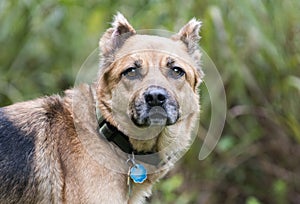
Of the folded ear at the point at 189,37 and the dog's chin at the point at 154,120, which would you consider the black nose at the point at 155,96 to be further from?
the folded ear at the point at 189,37

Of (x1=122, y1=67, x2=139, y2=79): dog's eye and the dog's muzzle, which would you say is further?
(x1=122, y1=67, x2=139, y2=79): dog's eye

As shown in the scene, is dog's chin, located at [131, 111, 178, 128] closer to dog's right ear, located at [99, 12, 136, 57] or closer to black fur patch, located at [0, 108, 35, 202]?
dog's right ear, located at [99, 12, 136, 57]

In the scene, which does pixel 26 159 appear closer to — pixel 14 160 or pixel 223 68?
pixel 14 160

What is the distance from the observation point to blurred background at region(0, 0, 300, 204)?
6.51 meters

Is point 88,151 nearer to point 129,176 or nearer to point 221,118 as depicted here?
point 129,176

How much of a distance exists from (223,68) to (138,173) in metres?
2.71

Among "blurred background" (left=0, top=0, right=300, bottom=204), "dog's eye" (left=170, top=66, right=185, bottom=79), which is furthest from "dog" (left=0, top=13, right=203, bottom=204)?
"blurred background" (left=0, top=0, right=300, bottom=204)

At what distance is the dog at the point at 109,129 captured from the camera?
4.27 meters

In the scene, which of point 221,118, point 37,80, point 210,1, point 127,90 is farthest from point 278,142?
point 127,90

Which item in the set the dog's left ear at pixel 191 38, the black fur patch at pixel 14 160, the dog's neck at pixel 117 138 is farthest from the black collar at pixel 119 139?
the dog's left ear at pixel 191 38

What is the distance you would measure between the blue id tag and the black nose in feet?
1.66

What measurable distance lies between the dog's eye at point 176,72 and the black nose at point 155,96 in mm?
235

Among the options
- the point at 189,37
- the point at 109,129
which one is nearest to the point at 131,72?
the point at 109,129

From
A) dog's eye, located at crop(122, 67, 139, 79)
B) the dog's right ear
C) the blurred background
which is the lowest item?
the blurred background
